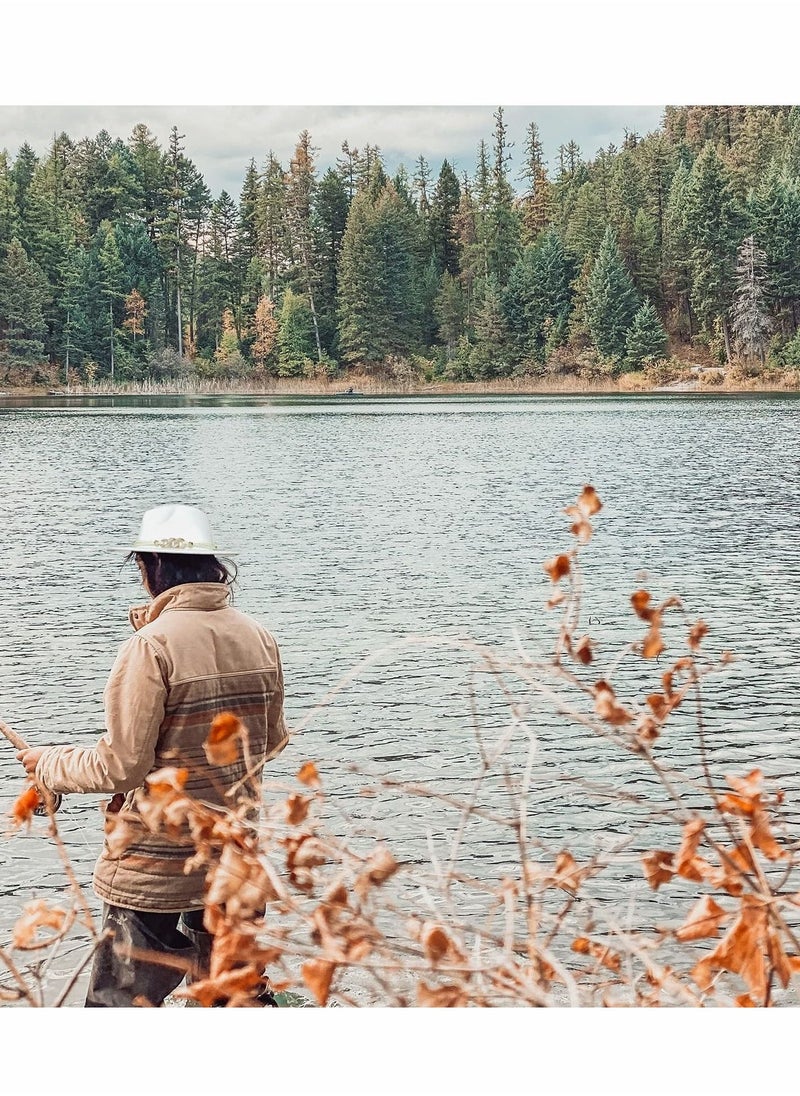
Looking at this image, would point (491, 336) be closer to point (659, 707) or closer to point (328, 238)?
point (328, 238)

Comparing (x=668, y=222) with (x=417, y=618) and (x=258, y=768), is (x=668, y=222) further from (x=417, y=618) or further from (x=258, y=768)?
(x=258, y=768)

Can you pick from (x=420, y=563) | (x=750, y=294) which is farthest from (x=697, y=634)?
(x=750, y=294)

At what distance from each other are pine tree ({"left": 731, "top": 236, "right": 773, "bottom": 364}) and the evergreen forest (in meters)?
0.04

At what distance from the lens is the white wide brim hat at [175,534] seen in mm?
2146

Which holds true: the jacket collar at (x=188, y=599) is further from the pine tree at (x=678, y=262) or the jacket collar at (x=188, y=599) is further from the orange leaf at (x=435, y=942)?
the pine tree at (x=678, y=262)

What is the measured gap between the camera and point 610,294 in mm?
19562

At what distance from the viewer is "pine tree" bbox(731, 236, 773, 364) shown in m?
18.0

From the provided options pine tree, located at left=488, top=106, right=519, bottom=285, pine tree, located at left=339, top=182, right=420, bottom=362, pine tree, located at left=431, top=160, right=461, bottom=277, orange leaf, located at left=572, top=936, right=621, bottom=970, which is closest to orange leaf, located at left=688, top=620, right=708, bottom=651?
orange leaf, located at left=572, top=936, right=621, bottom=970

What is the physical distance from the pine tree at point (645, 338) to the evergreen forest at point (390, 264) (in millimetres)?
38

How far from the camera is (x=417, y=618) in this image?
10.4 m

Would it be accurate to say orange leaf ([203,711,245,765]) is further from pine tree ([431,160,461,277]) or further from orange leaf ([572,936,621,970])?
pine tree ([431,160,461,277])

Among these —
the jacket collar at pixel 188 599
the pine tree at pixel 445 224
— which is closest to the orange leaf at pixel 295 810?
the jacket collar at pixel 188 599
